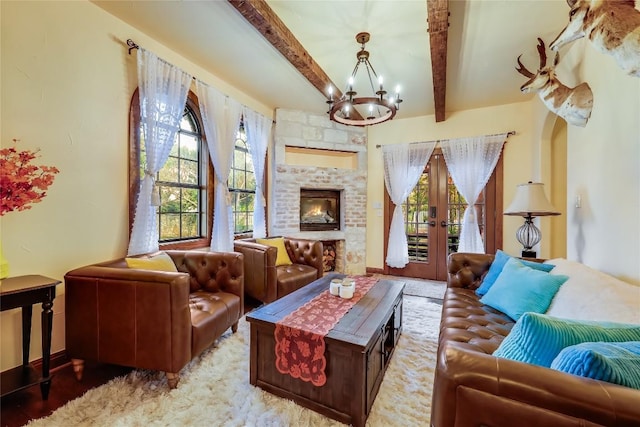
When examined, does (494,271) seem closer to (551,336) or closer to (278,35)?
(551,336)

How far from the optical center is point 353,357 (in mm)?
1431

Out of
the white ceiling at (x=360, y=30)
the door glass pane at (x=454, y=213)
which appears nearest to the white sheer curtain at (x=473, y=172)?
the door glass pane at (x=454, y=213)

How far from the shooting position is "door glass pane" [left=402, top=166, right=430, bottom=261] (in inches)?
178

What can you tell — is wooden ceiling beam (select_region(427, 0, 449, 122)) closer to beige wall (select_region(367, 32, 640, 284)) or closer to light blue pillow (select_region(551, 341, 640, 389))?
beige wall (select_region(367, 32, 640, 284))

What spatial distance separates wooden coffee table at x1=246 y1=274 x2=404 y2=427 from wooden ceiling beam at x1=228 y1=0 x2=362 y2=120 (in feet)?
7.22

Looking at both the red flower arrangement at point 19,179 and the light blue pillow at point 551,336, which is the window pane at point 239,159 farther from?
the light blue pillow at point 551,336

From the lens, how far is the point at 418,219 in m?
4.59

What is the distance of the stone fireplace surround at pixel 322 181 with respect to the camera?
170 inches

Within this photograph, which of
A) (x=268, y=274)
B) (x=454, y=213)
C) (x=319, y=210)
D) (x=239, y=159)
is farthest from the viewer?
(x=319, y=210)

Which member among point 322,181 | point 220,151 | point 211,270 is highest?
point 220,151

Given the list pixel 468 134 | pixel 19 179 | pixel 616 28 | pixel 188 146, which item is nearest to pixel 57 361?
pixel 19 179

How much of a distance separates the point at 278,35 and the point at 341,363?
8.35 feet

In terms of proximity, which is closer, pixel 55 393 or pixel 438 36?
pixel 55 393

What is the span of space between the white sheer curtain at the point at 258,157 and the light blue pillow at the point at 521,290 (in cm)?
293
